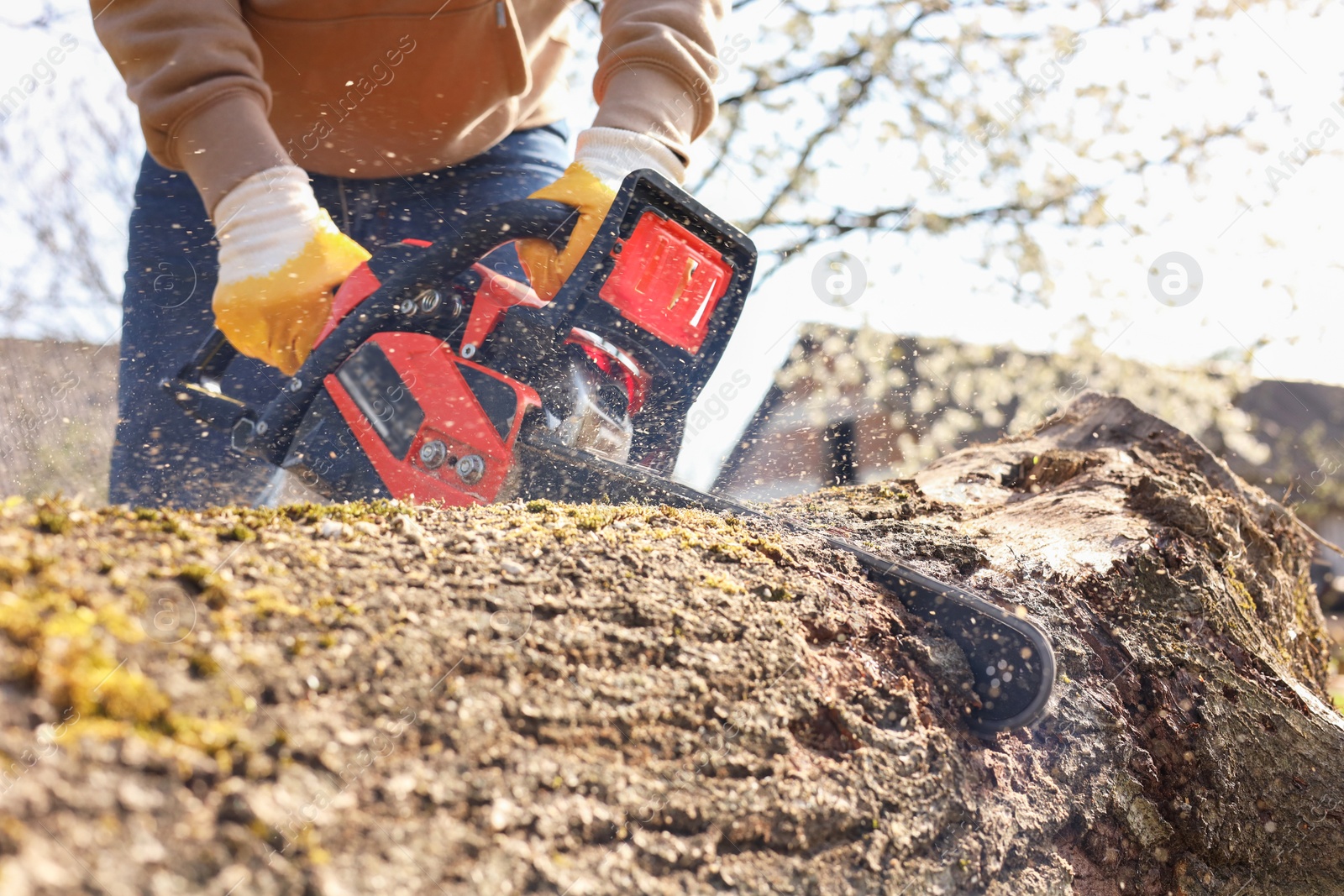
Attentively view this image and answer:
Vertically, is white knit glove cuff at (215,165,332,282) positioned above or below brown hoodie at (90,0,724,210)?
below

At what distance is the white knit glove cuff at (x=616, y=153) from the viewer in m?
2.25

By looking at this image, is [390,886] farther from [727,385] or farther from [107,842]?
[727,385]

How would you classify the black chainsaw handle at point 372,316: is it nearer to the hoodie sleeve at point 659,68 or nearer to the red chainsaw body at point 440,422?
the red chainsaw body at point 440,422

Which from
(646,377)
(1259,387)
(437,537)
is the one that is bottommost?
(437,537)

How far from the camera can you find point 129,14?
6.55 ft

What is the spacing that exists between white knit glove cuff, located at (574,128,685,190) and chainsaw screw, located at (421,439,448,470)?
35.3 inches

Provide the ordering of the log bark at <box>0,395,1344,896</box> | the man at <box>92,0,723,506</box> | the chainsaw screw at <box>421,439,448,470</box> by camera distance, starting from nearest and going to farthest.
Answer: the log bark at <box>0,395,1344,896</box> < the chainsaw screw at <box>421,439,448,470</box> < the man at <box>92,0,723,506</box>

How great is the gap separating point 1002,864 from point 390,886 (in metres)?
0.81

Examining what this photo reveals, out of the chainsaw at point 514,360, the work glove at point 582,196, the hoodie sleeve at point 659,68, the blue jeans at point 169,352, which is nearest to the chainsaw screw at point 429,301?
the chainsaw at point 514,360

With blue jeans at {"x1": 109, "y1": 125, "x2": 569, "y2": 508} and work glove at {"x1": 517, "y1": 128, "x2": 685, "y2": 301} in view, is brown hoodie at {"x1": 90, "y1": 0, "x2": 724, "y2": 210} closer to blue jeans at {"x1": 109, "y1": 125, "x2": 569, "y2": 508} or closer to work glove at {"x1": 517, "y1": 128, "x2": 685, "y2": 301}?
work glove at {"x1": 517, "y1": 128, "x2": 685, "y2": 301}

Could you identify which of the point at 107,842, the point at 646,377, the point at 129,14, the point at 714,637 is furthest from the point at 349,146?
the point at 107,842

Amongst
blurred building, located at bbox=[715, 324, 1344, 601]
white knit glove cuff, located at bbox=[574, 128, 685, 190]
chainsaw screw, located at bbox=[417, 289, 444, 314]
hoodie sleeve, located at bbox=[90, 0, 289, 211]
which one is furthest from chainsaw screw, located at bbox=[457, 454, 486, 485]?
blurred building, located at bbox=[715, 324, 1344, 601]

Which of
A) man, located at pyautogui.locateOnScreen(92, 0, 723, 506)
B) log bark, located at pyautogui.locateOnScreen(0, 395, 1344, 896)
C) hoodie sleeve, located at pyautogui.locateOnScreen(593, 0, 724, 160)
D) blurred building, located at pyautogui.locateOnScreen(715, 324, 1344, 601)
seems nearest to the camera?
log bark, located at pyautogui.locateOnScreen(0, 395, 1344, 896)

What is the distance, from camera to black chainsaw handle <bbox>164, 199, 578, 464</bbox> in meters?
1.85
